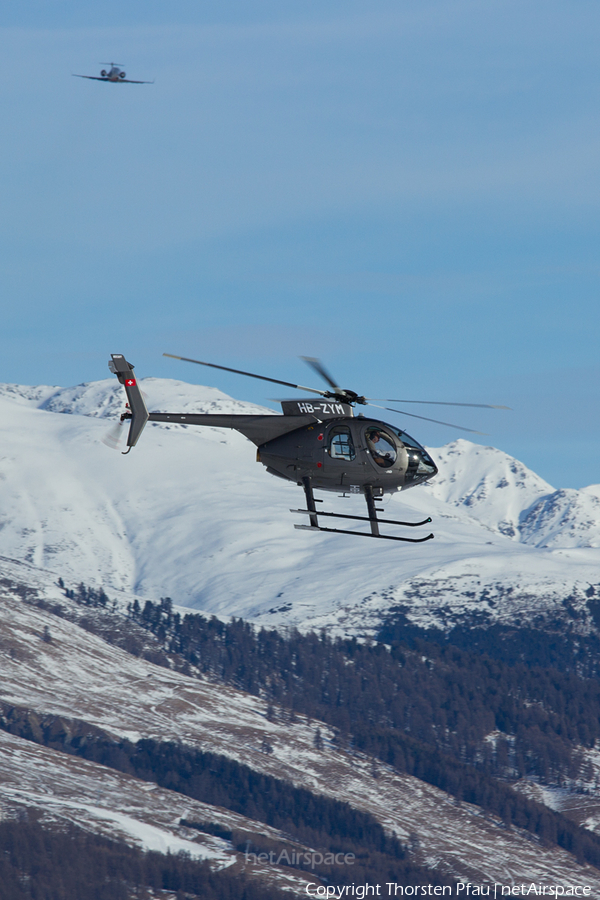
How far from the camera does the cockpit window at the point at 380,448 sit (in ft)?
198

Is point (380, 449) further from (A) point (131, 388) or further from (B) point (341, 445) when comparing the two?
(A) point (131, 388)

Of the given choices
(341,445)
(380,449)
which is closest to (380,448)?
(380,449)

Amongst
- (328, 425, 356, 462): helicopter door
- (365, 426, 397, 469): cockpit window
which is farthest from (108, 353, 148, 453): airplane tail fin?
(365, 426, 397, 469): cockpit window

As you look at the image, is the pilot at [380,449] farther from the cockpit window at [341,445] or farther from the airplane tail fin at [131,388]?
the airplane tail fin at [131,388]

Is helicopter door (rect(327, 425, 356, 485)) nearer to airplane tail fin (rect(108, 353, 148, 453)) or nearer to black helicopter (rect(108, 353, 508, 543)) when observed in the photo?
black helicopter (rect(108, 353, 508, 543))

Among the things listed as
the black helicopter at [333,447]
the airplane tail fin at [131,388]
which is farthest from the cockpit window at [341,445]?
the airplane tail fin at [131,388]

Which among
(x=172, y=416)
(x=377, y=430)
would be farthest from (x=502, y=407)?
(x=172, y=416)

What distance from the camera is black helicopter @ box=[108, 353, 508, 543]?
60.4 metres

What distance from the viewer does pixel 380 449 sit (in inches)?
2376

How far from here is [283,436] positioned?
205ft

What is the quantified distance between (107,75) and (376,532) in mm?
112094

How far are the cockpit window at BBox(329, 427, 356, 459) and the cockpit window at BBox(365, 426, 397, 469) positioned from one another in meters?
0.93

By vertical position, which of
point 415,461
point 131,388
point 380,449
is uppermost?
point 131,388

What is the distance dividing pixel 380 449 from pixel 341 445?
6.37 feet
